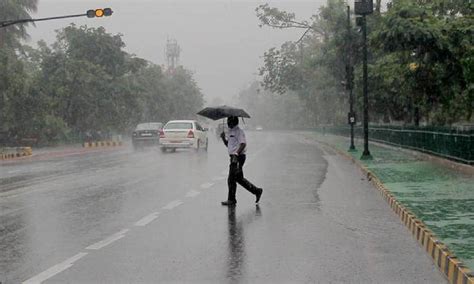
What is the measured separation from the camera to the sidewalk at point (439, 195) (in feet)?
26.0

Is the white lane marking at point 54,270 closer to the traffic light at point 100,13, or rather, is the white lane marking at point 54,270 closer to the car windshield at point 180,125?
the traffic light at point 100,13

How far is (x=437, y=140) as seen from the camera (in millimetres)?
21719

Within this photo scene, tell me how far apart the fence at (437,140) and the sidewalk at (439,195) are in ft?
1.65

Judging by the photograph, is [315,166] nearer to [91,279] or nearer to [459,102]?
[459,102]

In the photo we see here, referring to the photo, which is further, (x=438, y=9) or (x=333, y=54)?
(x=333, y=54)

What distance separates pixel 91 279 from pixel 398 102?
1268 inches

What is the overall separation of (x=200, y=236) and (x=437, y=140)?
15.1m

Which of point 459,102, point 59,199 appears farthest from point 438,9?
point 59,199

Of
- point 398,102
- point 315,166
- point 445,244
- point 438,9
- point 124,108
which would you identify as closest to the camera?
point 445,244

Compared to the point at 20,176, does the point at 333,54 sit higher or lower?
higher

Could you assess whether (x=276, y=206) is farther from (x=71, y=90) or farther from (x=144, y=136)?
(x=71, y=90)

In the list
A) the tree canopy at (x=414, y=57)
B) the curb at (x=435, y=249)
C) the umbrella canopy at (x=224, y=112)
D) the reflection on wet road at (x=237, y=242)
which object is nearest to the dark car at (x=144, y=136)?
the tree canopy at (x=414, y=57)

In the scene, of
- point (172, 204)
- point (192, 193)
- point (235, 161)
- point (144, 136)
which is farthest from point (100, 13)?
point (144, 136)

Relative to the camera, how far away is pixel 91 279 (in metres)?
6.21
